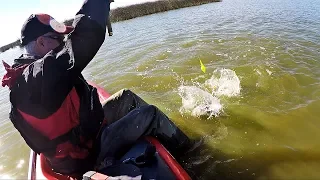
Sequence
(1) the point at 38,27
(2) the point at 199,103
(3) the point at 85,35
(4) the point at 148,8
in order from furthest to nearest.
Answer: (4) the point at 148,8, (2) the point at 199,103, (1) the point at 38,27, (3) the point at 85,35

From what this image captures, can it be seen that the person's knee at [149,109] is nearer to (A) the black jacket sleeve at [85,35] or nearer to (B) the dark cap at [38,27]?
(A) the black jacket sleeve at [85,35]

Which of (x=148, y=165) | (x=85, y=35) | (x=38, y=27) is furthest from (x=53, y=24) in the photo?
(x=148, y=165)

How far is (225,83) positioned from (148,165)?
3745 millimetres

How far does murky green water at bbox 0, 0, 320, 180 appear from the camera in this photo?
13.1 ft

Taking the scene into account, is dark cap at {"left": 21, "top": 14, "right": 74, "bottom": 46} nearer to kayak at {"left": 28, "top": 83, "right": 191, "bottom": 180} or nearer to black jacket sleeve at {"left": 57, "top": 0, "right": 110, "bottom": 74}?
black jacket sleeve at {"left": 57, "top": 0, "right": 110, "bottom": 74}

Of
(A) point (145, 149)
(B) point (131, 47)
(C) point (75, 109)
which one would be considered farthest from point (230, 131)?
(B) point (131, 47)

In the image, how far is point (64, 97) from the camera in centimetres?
283

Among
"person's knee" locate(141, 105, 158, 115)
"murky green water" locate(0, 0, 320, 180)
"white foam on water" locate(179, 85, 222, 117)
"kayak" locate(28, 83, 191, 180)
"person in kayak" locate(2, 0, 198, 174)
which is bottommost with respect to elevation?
"murky green water" locate(0, 0, 320, 180)

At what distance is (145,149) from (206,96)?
110 inches

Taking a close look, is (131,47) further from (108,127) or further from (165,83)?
(108,127)

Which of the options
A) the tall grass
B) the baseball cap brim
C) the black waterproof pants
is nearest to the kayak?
the black waterproof pants

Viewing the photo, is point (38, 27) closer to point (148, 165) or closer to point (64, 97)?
point (64, 97)

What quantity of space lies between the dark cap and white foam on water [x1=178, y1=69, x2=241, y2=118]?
124 inches

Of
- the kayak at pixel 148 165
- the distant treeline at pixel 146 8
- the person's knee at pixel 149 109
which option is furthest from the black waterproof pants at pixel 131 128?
the distant treeline at pixel 146 8
